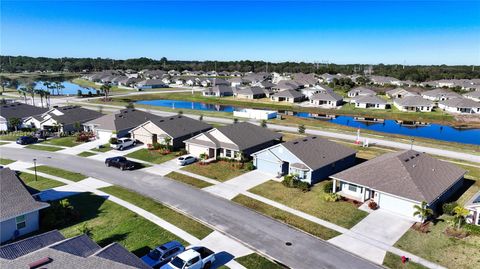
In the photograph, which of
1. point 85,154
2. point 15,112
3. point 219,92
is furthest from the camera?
point 219,92

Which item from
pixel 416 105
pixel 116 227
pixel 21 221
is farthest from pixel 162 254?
pixel 416 105

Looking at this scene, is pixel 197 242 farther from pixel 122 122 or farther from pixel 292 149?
pixel 122 122

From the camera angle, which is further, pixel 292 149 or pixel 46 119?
pixel 46 119

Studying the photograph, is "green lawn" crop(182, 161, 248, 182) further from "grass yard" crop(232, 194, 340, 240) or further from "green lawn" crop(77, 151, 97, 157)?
"green lawn" crop(77, 151, 97, 157)

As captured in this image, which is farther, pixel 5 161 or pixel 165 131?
pixel 165 131

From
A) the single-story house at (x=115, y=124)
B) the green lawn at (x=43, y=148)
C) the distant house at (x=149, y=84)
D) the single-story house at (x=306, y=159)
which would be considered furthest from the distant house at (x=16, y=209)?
the distant house at (x=149, y=84)

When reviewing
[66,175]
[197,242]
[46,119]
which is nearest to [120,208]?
[197,242]

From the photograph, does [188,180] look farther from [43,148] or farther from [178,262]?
[43,148]
